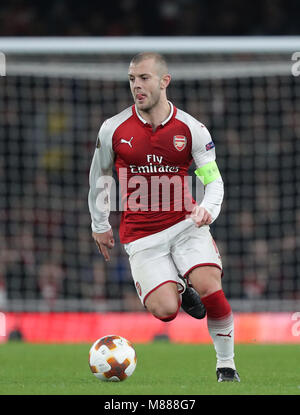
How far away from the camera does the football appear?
21.4 ft

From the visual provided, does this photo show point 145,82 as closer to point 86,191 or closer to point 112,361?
point 112,361

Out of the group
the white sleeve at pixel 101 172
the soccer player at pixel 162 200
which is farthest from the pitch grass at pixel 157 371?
the white sleeve at pixel 101 172

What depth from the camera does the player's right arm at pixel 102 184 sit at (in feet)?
22.1

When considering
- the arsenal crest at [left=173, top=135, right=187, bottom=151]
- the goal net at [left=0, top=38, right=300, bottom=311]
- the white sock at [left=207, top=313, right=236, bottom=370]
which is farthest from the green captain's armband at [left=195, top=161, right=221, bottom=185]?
the goal net at [left=0, top=38, right=300, bottom=311]

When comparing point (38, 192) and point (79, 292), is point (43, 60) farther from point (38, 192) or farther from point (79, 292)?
point (79, 292)

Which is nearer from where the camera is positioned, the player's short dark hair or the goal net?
the player's short dark hair

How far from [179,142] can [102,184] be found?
2.12 feet

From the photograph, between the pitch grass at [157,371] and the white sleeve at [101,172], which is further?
the white sleeve at [101,172]

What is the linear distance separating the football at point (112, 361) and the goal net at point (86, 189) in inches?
274

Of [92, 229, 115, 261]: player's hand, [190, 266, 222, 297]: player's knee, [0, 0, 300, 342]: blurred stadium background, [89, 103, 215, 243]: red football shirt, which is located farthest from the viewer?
[0, 0, 300, 342]: blurred stadium background

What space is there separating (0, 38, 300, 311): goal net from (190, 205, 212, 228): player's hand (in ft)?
24.2
